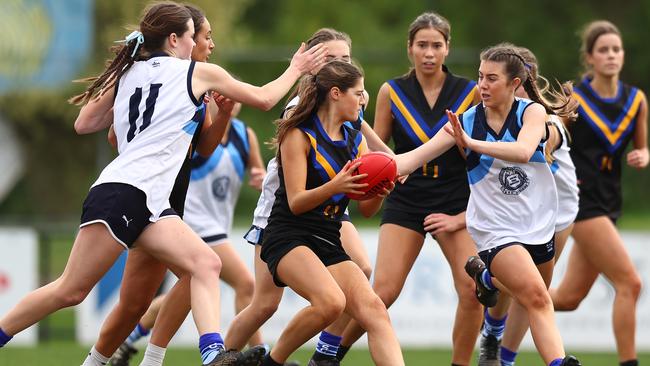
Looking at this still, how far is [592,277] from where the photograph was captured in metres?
8.41

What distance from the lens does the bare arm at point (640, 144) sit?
8.35m

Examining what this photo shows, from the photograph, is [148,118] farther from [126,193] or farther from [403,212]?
[403,212]

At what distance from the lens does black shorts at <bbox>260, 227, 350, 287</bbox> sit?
621cm

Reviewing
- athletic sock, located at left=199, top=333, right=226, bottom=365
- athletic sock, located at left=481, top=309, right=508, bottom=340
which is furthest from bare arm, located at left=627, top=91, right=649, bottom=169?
athletic sock, located at left=199, top=333, right=226, bottom=365

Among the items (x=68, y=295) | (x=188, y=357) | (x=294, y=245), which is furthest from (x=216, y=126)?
(x=188, y=357)

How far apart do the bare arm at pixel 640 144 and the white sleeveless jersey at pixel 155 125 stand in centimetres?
358

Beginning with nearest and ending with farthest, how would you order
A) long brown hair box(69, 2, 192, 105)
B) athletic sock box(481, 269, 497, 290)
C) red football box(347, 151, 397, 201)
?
1. red football box(347, 151, 397, 201)
2. long brown hair box(69, 2, 192, 105)
3. athletic sock box(481, 269, 497, 290)

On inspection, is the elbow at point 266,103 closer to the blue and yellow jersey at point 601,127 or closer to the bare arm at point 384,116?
the bare arm at point 384,116

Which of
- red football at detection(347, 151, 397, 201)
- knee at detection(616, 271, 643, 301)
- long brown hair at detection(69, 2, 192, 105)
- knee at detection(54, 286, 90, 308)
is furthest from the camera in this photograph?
knee at detection(616, 271, 643, 301)

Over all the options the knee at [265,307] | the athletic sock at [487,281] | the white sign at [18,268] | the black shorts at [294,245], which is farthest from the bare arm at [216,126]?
the white sign at [18,268]

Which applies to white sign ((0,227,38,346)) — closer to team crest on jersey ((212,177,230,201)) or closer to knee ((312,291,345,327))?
team crest on jersey ((212,177,230,201))

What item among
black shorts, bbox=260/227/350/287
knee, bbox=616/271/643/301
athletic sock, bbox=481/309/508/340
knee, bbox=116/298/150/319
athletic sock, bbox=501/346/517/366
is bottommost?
athletic sock, bbox=501/346/517/366

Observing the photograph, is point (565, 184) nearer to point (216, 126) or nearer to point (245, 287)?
point (245, 287)

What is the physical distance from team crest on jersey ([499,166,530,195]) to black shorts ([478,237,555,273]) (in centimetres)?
30
